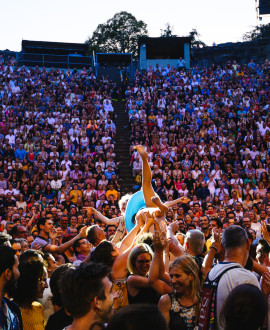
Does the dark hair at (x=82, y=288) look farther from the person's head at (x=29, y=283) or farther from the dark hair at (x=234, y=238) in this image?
the dark hair at (x=234, y=238)

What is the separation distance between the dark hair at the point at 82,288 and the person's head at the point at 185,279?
95cm

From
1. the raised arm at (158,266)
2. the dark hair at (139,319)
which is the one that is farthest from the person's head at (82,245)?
the dark hair at (139,319)

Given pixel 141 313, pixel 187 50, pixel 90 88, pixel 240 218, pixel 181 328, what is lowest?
pixel 240 218

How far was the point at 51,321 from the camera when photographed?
315 centimetres

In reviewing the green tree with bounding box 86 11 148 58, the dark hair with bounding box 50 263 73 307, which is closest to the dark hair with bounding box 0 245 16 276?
the dark hair with bounding box 50 263 73 307

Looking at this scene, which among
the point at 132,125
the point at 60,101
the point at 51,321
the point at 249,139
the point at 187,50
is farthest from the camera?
the point at 187,50

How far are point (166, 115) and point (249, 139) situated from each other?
4.09 meters

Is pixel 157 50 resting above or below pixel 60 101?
above

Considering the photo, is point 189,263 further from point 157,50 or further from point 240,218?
point 157,50

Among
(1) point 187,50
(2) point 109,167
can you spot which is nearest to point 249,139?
(2) point 109,167

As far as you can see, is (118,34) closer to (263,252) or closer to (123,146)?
(123,146)

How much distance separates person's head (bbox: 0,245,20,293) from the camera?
3152mm

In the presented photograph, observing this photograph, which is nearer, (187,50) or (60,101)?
(60,101)

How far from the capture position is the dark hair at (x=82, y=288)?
2.49 meters
